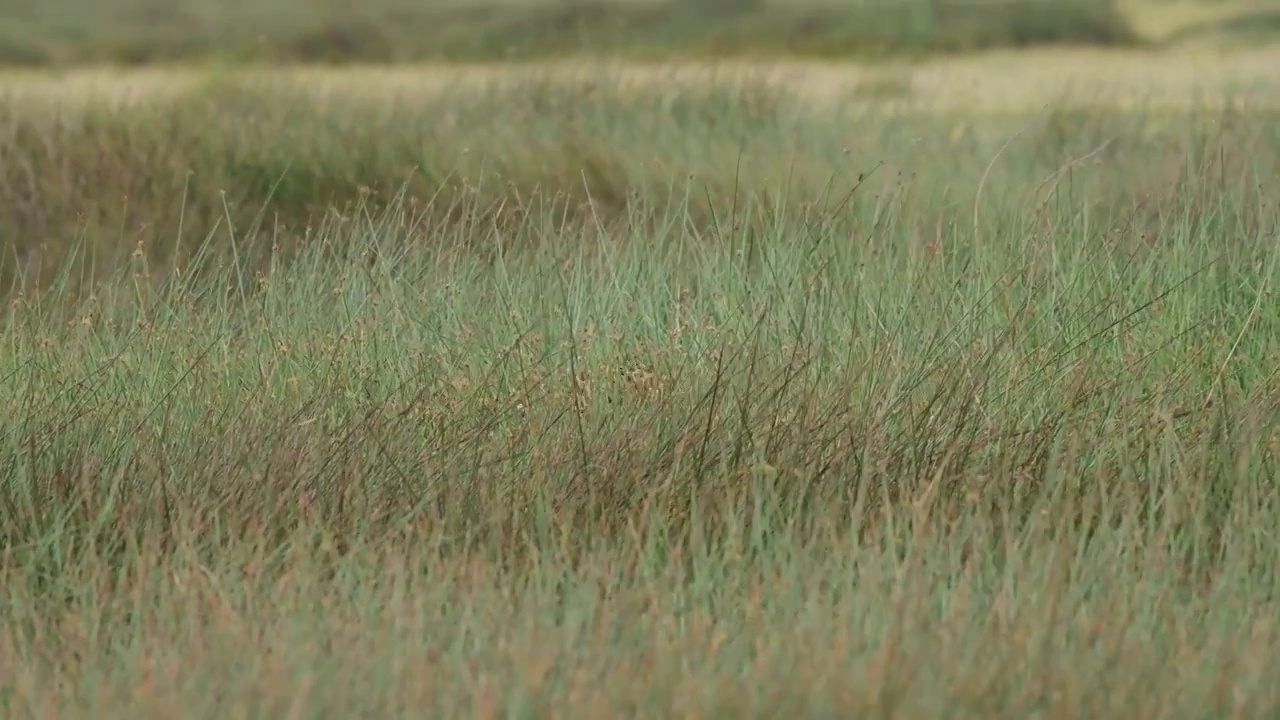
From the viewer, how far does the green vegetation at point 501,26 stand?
14977mm

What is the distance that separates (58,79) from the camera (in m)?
10.8

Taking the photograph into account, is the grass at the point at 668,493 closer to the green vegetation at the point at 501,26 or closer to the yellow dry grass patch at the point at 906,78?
the yellow dry grass patch at the point at 906,78

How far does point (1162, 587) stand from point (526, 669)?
0.82 metres

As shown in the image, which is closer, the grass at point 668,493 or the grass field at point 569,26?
the grass at point 668,493

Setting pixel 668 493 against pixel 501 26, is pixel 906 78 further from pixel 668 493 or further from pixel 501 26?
pixel 668 493

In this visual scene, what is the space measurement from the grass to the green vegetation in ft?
34.7

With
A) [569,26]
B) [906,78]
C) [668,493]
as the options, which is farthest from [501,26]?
[668,493]

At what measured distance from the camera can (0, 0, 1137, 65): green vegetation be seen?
49.1 ft

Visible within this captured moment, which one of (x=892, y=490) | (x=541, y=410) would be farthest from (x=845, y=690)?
(x=541, y=410)

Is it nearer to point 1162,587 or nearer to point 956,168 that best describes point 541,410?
point 1162,587

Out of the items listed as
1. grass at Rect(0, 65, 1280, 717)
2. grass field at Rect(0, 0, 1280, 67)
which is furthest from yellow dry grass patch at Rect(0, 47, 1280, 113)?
grass at Rect(0, 65, 1280, 717)

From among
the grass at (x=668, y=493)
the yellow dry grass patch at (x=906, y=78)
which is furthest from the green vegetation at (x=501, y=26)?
the grass at (x=668, y=493)

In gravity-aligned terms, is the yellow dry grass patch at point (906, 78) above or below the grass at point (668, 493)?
below

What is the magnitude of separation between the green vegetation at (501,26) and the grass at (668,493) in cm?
1057
